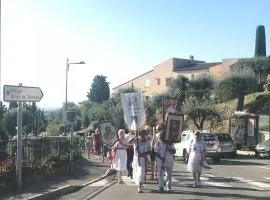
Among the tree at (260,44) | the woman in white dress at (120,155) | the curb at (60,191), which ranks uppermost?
the tree at (260,44)

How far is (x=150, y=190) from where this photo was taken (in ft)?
53.2

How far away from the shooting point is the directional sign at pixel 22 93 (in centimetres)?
1443

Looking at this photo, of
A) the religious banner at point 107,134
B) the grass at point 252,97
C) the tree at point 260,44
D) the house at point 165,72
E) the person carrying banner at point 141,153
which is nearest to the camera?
the person carrying banner at point 141,153

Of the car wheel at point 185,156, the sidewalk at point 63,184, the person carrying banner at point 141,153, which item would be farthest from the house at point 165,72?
the person carrying banner at point 141,153

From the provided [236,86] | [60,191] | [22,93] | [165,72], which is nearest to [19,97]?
[22,93]

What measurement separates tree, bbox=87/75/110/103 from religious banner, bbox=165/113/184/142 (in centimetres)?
9406

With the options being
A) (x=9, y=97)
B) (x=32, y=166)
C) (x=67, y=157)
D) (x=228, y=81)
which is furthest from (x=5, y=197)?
(x=228, y=81)

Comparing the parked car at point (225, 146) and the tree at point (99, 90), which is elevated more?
the tree at point (99, 90)

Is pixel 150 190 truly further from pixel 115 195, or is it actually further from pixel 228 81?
pixel 228 81

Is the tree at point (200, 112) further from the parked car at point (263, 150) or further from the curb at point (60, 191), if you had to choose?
the curb at point (60, 191)

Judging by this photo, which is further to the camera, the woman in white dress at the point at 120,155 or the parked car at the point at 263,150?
the parked car at the point at 263,150

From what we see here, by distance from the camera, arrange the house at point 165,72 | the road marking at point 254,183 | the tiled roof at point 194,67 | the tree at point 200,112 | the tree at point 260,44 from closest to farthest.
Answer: the road marking at point 254,183 → the tree at point 200,112 → the tree at point 260,44 → the tiled roof at point 194,67 → the house at point 165,72

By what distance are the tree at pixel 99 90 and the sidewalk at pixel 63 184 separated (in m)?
90.4

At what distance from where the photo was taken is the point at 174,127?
19016mm
